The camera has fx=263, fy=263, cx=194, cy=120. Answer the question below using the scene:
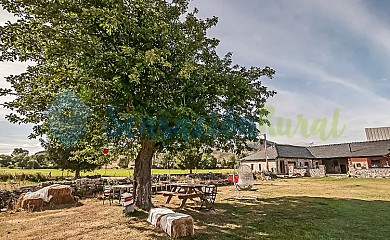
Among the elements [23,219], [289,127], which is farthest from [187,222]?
[289,127]

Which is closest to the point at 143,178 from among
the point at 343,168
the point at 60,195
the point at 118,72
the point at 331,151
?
the point at 118,72

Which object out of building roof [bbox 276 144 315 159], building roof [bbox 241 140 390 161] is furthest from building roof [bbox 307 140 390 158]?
building roof [bbox 276 144 315 159]

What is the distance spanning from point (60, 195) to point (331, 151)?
43.9 m

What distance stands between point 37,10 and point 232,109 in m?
6.79

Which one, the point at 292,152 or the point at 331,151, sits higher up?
the point at 331,151

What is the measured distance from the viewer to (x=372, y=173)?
29.8m

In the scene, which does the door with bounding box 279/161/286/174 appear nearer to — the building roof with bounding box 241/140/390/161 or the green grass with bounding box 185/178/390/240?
the building roof with bounding box 241/140/390/161

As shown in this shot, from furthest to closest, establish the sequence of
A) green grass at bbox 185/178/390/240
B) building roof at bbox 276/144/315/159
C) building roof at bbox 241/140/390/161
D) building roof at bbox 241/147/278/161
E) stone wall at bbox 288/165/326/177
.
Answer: building roof at bbox 276/144/315/159
building roof at bbox 241/147/278/161
building roof at bbox 241/140/390/161
stone wall at bbox 288/165/326/177
green grass at bbox 185/178/390/240

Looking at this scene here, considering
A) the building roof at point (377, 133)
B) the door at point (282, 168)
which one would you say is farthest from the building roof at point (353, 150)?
the building roof at point (377, 133)

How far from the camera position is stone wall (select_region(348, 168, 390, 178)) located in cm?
2888

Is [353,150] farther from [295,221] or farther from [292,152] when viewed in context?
[295,221]

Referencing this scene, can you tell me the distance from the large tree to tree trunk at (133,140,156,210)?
0.05 metres

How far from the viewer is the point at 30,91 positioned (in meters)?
8.24

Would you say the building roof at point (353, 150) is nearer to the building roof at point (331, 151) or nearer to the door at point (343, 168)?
the building roof at point (331, 151)
